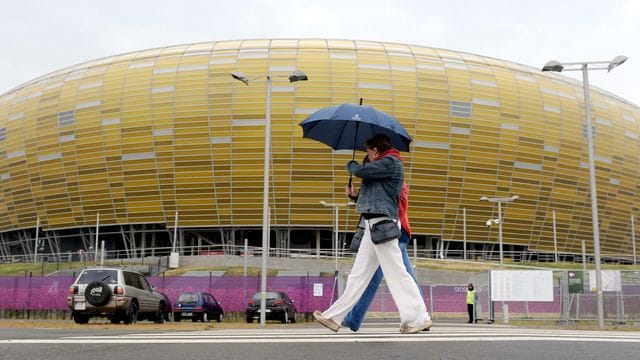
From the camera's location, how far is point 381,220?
24.7ft

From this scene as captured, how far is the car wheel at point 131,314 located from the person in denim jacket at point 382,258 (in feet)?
39.8

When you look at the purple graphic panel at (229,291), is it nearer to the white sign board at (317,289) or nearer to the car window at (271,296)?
the white sign board at (317,289)

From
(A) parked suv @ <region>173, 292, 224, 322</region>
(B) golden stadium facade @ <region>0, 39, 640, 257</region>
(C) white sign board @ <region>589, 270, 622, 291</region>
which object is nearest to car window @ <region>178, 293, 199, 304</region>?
(A) parked suv @ <region>173, 292, 224, 322</region>

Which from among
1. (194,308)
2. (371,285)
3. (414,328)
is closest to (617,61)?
(194,308)

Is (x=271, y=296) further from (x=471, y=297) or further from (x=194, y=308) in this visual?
(x=471, y=297)

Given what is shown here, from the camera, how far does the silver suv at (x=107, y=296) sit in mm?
17922

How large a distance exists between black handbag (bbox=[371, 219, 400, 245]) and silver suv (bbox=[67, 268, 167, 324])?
12.3 meters

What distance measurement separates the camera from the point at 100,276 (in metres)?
19.0

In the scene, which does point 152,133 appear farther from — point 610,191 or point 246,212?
point 610,191

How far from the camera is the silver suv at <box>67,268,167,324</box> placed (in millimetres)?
17922

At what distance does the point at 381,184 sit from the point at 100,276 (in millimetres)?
13393

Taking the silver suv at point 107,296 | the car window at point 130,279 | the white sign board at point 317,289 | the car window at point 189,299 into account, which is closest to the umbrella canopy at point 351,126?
the silver suv at point 107,296

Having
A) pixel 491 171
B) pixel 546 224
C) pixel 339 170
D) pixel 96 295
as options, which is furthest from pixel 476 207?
→ pixel 96 295

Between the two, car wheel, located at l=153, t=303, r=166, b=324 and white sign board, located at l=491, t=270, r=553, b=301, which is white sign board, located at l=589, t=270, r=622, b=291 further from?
car wheel, located at l=153, t=303, r=166, b=324
